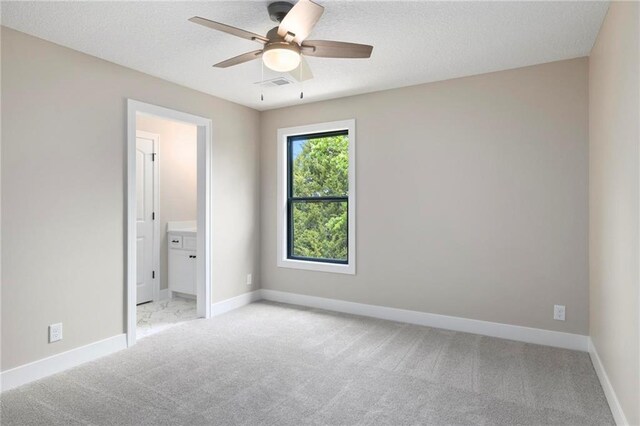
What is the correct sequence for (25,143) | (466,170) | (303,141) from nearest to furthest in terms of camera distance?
(25,143) → (466,170) → (303,141)

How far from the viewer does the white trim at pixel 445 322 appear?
3217 millimetres

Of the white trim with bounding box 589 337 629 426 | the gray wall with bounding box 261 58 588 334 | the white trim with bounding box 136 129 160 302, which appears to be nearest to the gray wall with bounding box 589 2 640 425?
the white trim with bounding box 589 337 629 426

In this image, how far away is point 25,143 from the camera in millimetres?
2678

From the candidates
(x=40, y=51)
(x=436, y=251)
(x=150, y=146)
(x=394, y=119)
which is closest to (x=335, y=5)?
(x=394, y=119)

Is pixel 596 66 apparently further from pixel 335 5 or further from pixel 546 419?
pixel 546 419

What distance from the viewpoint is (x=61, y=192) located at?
288 centimetres

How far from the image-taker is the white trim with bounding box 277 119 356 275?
4266mm

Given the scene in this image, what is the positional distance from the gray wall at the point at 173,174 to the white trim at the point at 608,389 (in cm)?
438

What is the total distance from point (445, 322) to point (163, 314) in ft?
10.3

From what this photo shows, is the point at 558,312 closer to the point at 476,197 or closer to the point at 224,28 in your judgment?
the point at 476,197

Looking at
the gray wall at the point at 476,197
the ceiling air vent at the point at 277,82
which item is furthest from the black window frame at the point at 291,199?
the ceiling air vent at the point at 277,82

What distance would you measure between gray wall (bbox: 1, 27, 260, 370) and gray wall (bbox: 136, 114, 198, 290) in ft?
4.67

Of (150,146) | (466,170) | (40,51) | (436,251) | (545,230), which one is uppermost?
(40,51)

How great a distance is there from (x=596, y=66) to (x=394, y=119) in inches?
69.2
